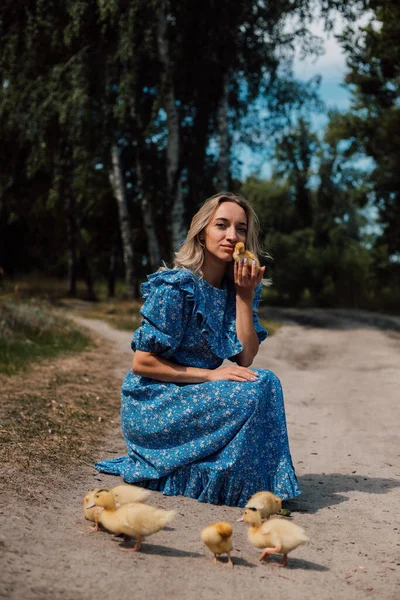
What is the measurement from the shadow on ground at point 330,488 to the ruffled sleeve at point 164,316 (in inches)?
48.8

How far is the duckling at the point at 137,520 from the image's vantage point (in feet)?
11.9

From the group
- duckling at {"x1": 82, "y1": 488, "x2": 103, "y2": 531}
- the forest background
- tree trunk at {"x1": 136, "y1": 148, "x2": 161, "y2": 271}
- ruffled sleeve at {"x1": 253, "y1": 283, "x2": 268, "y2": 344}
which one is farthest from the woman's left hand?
tree trunk at {"x1": 136, "y1": 148, "x2": 161, "y2": 271}

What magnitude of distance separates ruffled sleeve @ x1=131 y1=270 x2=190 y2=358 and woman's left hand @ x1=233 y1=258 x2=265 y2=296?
0.33 metres

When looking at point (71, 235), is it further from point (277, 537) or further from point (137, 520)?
point (277, 537)

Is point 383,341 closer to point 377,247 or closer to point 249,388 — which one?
point 377,247

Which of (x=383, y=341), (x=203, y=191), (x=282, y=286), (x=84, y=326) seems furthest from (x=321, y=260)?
(x=84, y=326)

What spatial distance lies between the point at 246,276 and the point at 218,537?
1.83 m

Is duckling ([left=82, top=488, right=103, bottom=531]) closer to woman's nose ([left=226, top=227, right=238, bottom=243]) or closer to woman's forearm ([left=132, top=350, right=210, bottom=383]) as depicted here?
woman's forearm ([left=132, top=350, right=210, bottom=383])

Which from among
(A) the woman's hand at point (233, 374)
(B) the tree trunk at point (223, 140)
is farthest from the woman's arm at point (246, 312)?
(B) the tree trunk at point (223, 140)

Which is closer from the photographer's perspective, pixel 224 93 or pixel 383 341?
pixel 383 341

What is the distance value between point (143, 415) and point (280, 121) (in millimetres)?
17619

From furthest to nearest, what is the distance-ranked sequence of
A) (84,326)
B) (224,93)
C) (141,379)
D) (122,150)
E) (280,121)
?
(122,150) → (280,121) → (224,93) → (84,326) → (141,379)

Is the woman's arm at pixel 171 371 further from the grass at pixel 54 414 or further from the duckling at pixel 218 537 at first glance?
the duckling at pixel 218 537

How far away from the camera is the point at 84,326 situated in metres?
14.9
